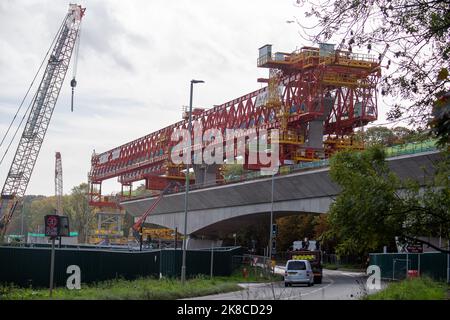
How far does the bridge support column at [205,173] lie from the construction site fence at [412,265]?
4241 cm

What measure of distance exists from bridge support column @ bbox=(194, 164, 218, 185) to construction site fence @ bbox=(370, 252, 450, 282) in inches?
1670

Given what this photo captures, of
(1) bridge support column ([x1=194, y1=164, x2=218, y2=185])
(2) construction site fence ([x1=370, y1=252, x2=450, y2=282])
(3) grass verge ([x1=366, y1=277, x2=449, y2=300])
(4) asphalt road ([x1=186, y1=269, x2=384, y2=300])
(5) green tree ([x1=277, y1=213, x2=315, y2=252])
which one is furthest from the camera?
(1) bridge support column ([x1=194, y1=164, x2=218, y2=185])

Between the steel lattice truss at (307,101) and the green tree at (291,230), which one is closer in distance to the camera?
the steel lattice truss at (307,101)

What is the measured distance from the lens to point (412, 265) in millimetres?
45562

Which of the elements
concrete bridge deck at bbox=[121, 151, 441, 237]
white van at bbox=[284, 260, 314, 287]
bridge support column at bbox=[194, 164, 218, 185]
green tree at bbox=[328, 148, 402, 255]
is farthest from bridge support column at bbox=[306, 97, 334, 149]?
green tree at bbox=[328, 148, 402, 255]

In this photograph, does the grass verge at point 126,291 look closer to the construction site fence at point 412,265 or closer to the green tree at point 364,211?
the green tree at point 364,211

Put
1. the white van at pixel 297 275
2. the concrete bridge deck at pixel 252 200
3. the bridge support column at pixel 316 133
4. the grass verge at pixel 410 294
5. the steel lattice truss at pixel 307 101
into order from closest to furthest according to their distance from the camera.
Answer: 1. the grass verge at pixel 410 294
2. the white van at pixel 297 275
3. the concrete bridge deck at pixel 252 200
4. the steel lattice truss at pixel 307 101
5. the bridge support column at pixel 316 133

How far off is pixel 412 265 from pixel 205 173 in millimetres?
49564

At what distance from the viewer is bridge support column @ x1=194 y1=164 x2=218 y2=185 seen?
92688 mm

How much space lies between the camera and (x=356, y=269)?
76.9 metres

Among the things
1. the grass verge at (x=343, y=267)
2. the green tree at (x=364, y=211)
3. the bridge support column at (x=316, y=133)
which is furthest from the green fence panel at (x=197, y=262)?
the grass verge at (x=343, y=267)

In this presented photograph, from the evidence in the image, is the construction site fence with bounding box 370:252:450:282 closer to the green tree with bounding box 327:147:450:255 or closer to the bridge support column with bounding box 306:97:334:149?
the green tree with bounding box 327:147:450:255

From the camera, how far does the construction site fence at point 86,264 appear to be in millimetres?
29344

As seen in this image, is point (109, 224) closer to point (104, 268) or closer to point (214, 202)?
point (214, 202)
